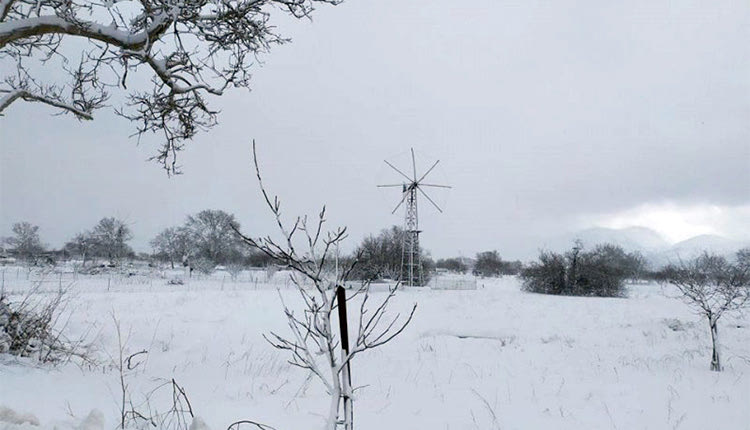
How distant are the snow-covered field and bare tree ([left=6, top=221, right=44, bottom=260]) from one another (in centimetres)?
5199

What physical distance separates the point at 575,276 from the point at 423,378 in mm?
31509

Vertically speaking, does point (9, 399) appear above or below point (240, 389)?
above

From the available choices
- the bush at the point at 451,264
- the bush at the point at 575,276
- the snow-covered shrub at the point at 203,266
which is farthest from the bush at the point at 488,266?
the snow-covered shrub at the point at 203,266

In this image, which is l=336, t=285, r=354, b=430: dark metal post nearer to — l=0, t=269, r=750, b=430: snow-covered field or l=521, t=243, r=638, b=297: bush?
l=0, t=269, r=750, b=430: snow-covered field

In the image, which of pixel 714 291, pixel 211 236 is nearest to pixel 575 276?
pixel 714 291

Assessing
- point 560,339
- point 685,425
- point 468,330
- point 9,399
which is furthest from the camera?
point 468,330

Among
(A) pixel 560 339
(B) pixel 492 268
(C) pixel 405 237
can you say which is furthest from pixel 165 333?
(B) pixel 492 268

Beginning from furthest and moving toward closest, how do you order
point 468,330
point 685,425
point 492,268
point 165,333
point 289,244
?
point 492,268
point 468,330
point 165,333
point 685,425
point 289,244

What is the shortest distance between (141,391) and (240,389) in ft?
3.11

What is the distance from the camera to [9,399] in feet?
10.2

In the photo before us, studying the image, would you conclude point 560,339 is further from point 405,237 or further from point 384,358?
point 405,237

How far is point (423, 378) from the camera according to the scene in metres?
6.08

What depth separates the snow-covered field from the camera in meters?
3.66

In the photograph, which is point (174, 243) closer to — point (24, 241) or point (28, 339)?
point (24, 241)
